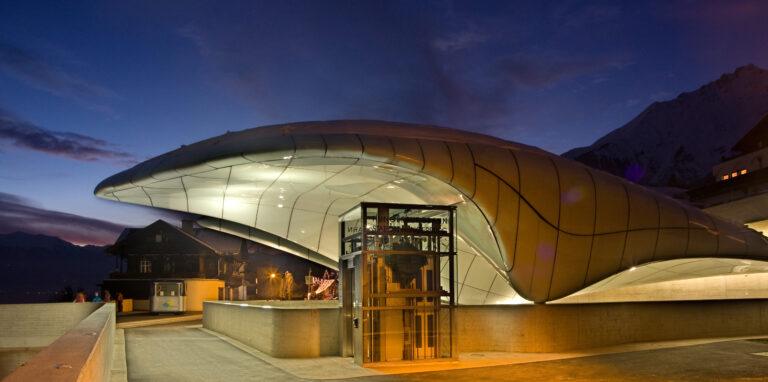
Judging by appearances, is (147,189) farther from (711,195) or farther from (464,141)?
(711,195)

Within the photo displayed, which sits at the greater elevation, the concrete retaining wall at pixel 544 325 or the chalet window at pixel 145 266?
the chalet window at pixel 145 266

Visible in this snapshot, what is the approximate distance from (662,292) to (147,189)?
22.7m

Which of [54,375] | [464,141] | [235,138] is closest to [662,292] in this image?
[464,141]

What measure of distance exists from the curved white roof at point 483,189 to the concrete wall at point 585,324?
143 centimetres

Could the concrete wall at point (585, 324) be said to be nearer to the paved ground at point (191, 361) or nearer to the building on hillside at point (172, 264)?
the paved ground at point (191, 361)

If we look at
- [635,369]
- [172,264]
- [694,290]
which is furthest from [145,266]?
[635,369]

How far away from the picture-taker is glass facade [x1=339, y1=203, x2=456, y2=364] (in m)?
15.6

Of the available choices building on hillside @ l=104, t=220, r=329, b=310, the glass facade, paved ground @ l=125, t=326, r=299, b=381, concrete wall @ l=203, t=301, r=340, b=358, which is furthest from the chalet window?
the glass facade

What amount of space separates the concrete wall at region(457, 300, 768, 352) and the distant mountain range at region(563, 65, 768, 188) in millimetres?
154722

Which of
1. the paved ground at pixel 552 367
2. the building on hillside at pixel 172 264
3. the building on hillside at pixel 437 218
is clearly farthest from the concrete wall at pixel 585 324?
the building on hillside at pixel 172 264

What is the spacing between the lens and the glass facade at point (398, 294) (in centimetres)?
1563

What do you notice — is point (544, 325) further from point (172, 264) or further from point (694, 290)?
point (172, 264)

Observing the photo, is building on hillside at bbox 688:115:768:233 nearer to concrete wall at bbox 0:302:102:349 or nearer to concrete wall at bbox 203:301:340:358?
concrete wall at bbox 203:301:340:358

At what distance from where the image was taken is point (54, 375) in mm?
3758
